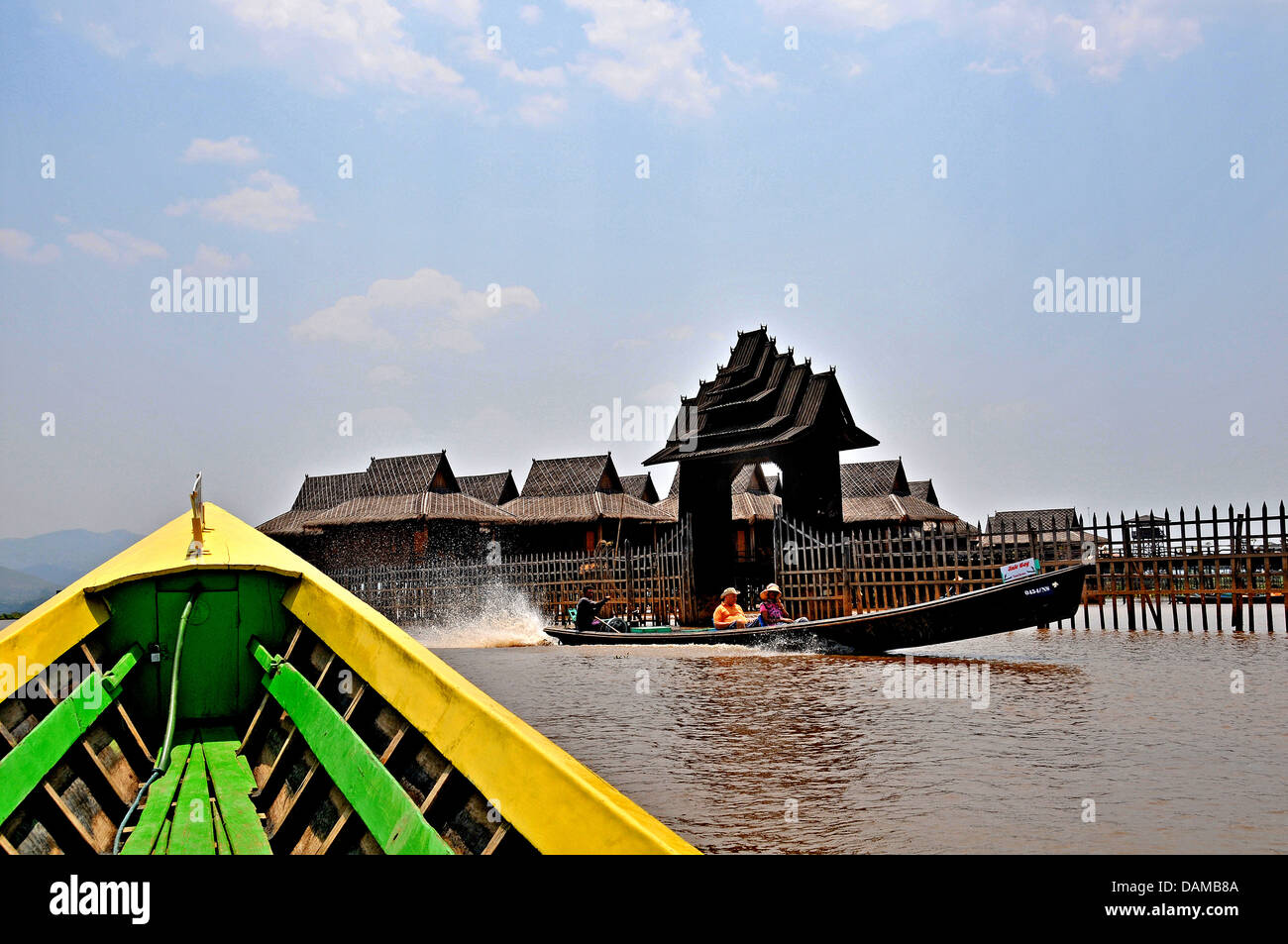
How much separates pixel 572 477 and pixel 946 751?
28487mm

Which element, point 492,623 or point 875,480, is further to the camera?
point 875,480

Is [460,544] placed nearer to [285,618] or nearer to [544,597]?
[544,597]

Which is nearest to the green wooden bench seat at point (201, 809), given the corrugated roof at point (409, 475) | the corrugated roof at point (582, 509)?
the corrugated roof at point (582, 509)

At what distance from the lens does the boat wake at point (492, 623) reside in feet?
72.4

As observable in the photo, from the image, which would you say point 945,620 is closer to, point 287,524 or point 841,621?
point 841,621

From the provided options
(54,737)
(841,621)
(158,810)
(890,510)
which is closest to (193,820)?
(158,810)

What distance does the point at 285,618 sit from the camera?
4.89m

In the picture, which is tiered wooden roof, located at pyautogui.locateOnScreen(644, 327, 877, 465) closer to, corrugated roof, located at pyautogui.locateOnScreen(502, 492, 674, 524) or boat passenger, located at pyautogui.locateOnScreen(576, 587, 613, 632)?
boat passenger, located at pyautogui.locateOnScreen(576, 587, 613, 632)

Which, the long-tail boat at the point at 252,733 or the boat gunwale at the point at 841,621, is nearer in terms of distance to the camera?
the long-tail boat at the point at 252,733

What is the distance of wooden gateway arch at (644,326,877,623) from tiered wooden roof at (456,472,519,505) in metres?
19.2

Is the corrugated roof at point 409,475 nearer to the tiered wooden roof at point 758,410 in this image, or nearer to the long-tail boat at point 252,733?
the tiered wooden roof at point 758,410

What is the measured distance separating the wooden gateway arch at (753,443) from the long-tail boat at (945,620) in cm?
446

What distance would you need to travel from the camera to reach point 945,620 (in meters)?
12.5
